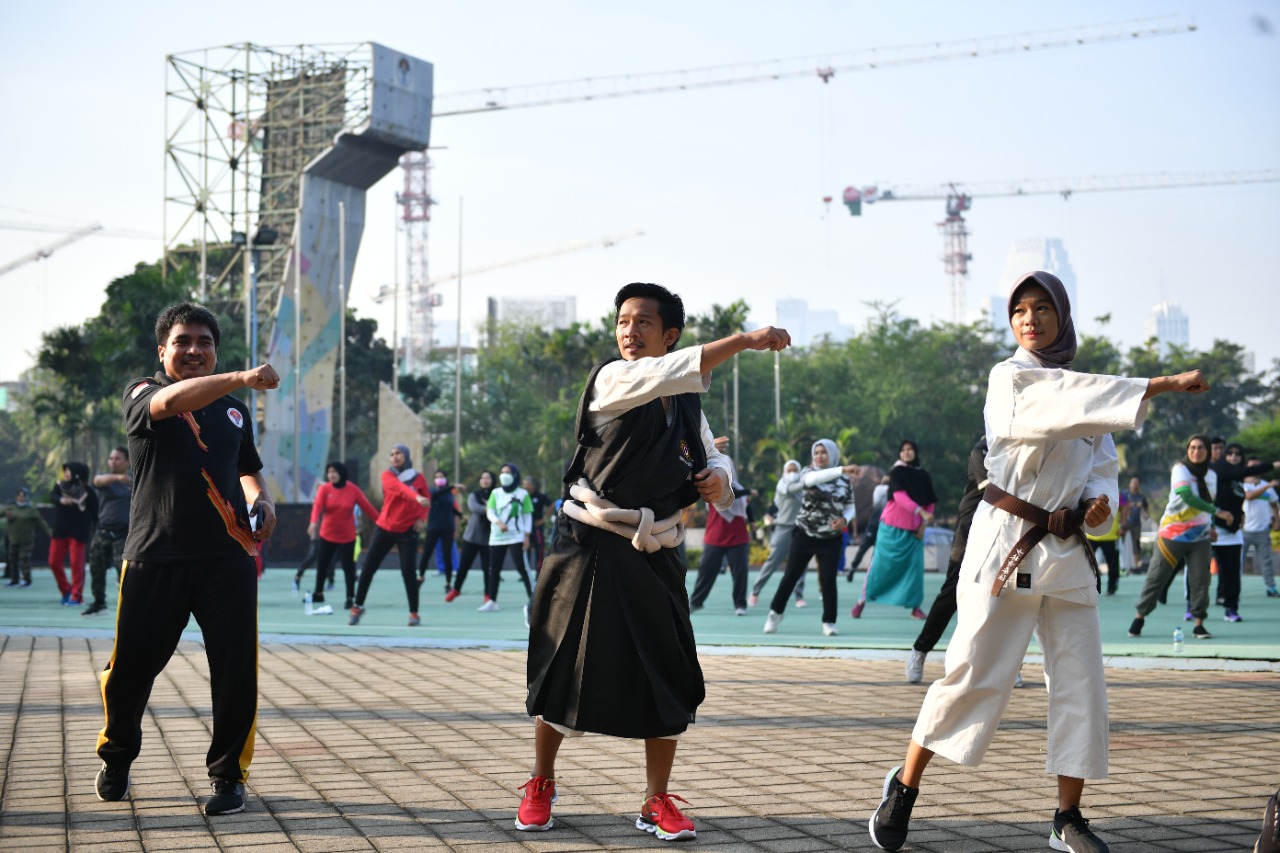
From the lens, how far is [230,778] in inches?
202

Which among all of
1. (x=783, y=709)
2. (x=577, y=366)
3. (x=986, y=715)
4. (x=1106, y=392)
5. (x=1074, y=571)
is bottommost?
(x=783, y=709)

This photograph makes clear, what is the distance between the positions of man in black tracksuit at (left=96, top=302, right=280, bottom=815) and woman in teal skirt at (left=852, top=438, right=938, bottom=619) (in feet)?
29.7

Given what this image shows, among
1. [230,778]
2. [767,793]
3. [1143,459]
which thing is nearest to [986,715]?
[767,793]

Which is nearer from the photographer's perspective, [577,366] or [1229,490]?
[1229,490]

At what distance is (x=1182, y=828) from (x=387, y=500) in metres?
10.4

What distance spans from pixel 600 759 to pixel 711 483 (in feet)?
6.30

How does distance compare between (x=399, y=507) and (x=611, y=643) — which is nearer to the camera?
(x=611, y=643)

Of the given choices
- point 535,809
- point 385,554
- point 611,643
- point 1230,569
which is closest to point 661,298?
point 611,643

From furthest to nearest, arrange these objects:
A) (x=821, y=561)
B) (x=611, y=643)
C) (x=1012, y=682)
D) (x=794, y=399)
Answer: (x=794, y=399)
(x=821, y=561)
(x=611, y=643)
(x=1012, y=682)

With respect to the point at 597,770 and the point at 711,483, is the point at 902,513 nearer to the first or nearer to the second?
the point at 597,770

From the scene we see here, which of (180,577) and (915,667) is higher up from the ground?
(180,577)

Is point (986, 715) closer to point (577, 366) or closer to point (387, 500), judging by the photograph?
point (387, 500)

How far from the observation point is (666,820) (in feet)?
15.1

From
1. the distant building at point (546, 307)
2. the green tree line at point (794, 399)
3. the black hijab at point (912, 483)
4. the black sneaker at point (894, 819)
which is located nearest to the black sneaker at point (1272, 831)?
the black sneaker at point (894, 819)
